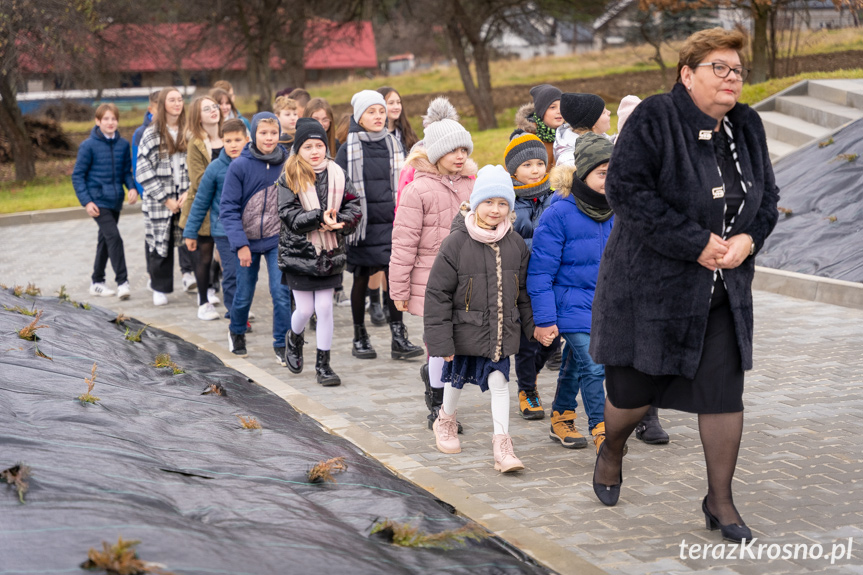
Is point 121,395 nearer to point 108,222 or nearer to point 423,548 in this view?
point 423,548

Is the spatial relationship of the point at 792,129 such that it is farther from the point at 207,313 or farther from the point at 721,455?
the point at 721,455

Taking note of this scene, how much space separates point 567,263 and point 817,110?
36.2 feet

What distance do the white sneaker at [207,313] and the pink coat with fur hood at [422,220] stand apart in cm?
395

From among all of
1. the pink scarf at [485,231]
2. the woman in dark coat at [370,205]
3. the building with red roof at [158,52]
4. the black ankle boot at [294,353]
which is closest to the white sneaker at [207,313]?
the woman in dark coat at [370,205]

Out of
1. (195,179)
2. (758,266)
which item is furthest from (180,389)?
(758,266)

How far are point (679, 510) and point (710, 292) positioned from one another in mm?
1126

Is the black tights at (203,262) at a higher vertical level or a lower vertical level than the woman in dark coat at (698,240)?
lower

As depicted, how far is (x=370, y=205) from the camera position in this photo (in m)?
8.54

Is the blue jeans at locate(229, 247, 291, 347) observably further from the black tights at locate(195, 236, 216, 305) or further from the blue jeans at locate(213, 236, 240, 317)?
the black tights at locate(195, 236, 216, 305)

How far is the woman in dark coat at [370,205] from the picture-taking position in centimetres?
845

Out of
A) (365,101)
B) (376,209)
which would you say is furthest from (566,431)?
(365,101)

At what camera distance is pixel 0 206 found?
20.4 meters

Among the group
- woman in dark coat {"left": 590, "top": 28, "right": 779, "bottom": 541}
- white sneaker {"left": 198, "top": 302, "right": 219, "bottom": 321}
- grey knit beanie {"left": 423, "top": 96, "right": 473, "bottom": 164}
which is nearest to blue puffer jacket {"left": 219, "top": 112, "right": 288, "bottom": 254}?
white sneaker {"left": 198, "top": 302, "right": 219, "bottom": 321}

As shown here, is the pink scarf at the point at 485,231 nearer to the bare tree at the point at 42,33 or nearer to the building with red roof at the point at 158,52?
the bare tree at the point at 42,33
